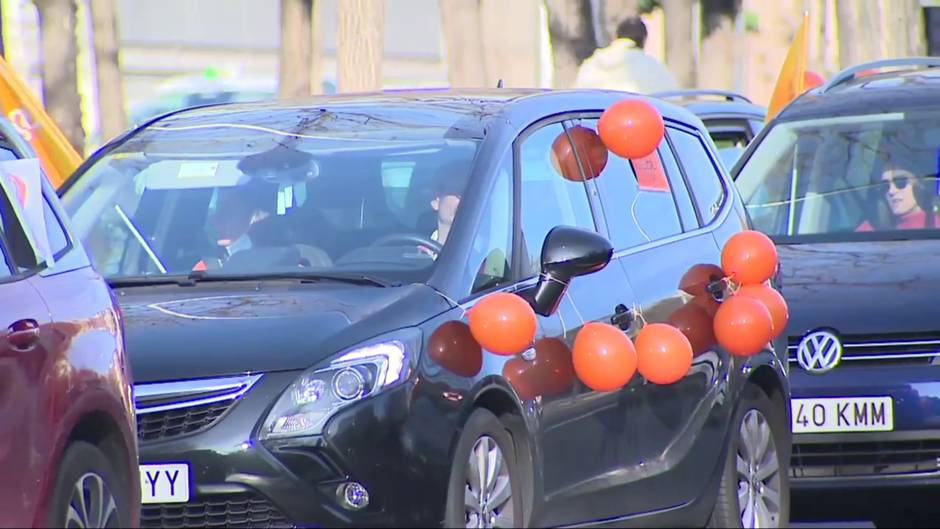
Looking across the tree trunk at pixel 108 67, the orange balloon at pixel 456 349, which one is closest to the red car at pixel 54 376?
the orange balloon at pixel 456 349

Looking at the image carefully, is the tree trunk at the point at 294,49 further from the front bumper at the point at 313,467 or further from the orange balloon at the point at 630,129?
the front bumper at the point at 313,467

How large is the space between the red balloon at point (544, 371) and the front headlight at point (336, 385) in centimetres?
51

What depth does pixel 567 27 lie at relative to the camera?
25734 millimetres

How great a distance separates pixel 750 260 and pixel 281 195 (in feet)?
6.22

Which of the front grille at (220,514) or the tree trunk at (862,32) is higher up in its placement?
the tree trunk at (862,32)

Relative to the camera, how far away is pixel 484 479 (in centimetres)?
675

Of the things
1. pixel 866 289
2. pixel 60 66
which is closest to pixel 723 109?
pixel 866 289

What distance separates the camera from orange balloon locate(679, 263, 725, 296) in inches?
332

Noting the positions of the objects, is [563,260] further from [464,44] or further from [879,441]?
[464,44]

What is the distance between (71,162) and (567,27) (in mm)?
12024

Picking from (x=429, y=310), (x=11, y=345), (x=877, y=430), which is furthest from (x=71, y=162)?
(x=11, y=345)

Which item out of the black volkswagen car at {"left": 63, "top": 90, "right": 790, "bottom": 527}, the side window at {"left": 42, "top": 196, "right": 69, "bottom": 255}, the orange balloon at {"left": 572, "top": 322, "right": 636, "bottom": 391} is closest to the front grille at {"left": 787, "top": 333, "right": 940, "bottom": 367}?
the black volkswagen car at {"left": 63, "top": 90, "right": 790, "bottom": 527}

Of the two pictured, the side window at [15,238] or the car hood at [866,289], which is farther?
the car hood at [866,289]

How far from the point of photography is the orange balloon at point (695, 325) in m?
8.27
